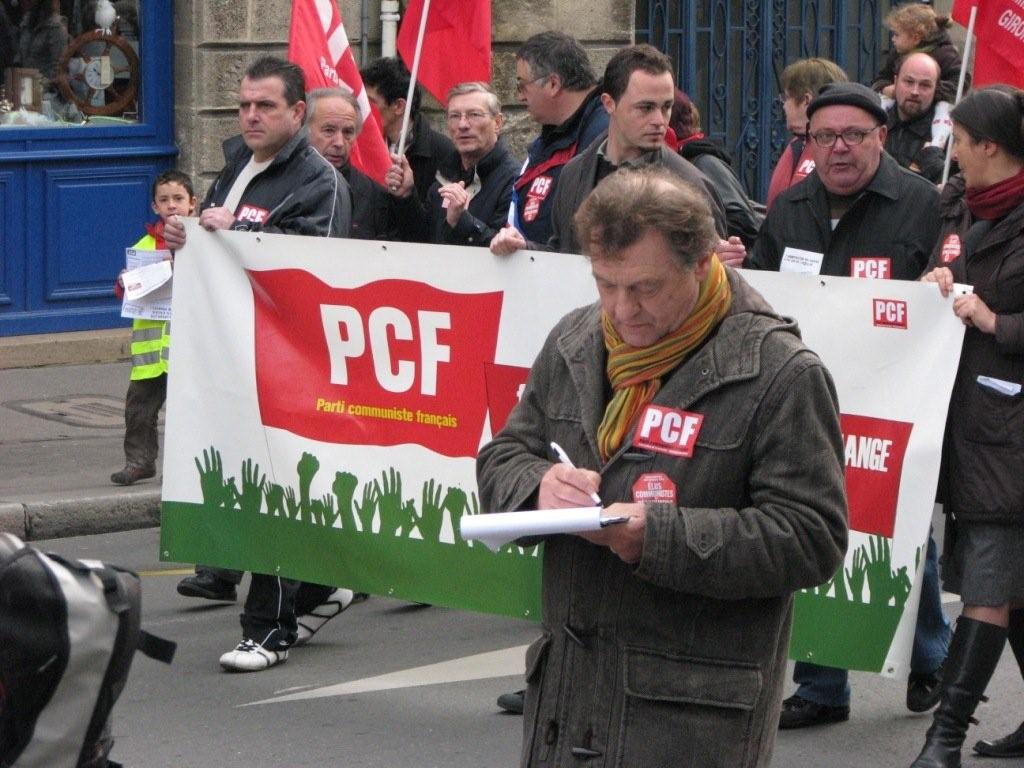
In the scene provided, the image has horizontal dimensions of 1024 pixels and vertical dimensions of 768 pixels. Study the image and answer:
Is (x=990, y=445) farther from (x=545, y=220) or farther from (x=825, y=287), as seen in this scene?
(x=545, y=220)

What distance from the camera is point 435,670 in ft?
20.6

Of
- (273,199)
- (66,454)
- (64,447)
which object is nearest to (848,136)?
(273,199)

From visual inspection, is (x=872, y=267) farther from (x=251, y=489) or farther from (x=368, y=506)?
(x=251, y=489)

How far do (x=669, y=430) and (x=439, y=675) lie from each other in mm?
3330

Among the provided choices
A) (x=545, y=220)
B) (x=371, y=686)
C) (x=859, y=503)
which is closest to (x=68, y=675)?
(x=859, y=503)

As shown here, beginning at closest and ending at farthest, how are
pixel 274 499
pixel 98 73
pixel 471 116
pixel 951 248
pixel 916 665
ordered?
1. pixel 951 248
2. pixel 916 665
3. pixel 274 499
4. pixel 471 116
5. pixel 98 73

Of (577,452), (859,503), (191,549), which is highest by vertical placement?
(577,452)

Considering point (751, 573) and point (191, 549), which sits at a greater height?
point (751, 573)

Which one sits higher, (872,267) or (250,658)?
(872,267)

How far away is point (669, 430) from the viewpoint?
10.1 ft

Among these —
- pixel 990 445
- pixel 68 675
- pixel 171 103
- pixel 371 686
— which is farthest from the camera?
pixel 171 103

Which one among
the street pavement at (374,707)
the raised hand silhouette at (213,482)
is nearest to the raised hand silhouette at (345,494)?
the raised hand silhouette at (213,482)

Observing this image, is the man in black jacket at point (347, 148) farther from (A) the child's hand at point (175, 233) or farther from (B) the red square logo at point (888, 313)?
(B) the red square logo at point (888, 313)

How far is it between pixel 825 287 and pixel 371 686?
205 cm
